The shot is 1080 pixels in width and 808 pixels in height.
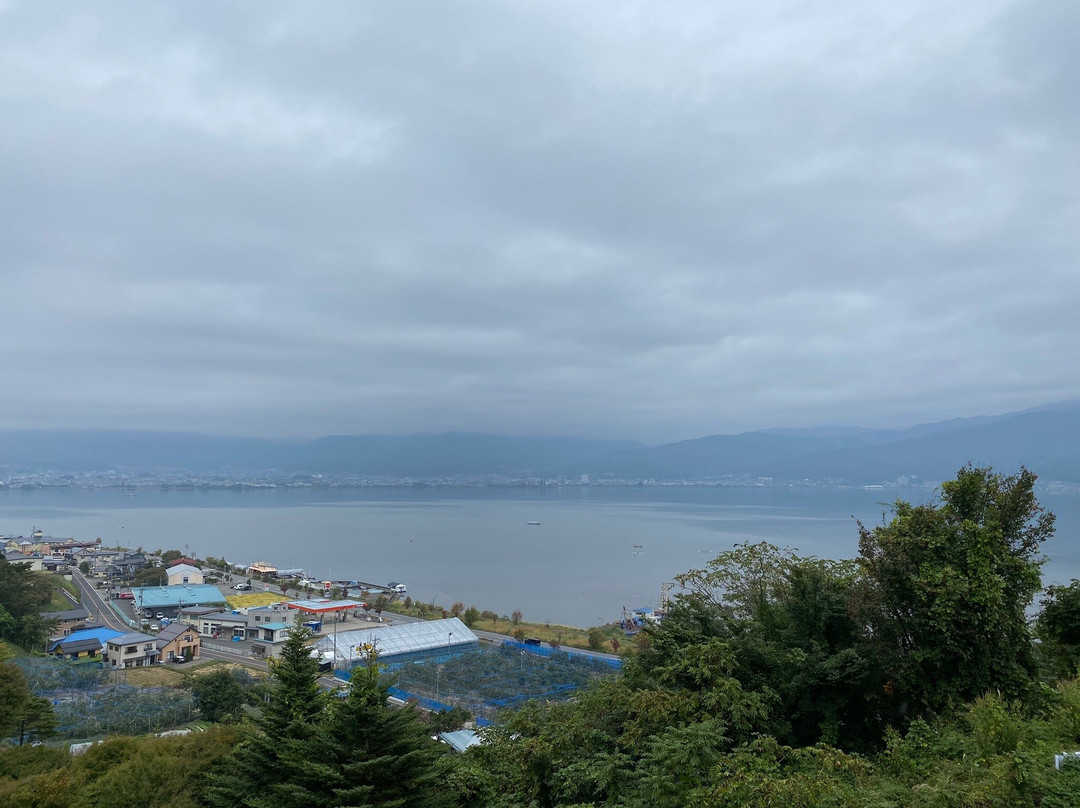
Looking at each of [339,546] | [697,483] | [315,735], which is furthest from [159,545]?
[697,483]

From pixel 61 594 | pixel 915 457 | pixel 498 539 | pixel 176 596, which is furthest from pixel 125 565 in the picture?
pixel 915 457

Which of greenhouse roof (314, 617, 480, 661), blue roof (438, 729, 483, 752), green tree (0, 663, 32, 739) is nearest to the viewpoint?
green tree (0, 663, 32, 739)

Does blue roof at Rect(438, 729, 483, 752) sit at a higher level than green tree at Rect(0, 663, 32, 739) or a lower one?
lower

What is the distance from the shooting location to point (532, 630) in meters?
21.7

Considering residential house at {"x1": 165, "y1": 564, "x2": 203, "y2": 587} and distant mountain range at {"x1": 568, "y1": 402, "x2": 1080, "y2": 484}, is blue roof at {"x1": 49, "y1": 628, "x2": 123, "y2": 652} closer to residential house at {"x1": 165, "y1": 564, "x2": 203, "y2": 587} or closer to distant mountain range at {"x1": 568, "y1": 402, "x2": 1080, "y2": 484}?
residential house at {"x1": 165, "y1": 564, "x2": 203, "y2": 587}

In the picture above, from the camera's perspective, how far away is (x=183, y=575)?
29203 mm

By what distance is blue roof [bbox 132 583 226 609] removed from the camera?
2445 centimetres

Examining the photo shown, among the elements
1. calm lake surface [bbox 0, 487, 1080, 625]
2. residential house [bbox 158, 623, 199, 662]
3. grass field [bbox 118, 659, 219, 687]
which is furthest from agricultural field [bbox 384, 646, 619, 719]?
calm lake surface [bbox 0, 487, 1080, 625]

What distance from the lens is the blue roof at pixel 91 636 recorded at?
→ 1788cm

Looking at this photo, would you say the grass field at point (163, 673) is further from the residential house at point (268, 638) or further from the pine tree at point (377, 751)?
the pine tree at point (377, 751)

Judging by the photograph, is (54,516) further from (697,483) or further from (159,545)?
(697,483)

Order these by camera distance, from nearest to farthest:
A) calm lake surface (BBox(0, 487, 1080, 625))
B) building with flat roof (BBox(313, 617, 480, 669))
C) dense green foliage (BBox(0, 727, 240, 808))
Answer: dense green foliage (BBox(0, 727, 240, 808)) < building with flat roof (BBox(313, 617, 480, 669)) < calm lake surface (BBox(0, 487, 1080, 625))

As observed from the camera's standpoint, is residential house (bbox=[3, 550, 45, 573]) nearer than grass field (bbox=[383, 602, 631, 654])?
No

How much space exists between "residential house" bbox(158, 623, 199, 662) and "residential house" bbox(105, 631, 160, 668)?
210 mm
